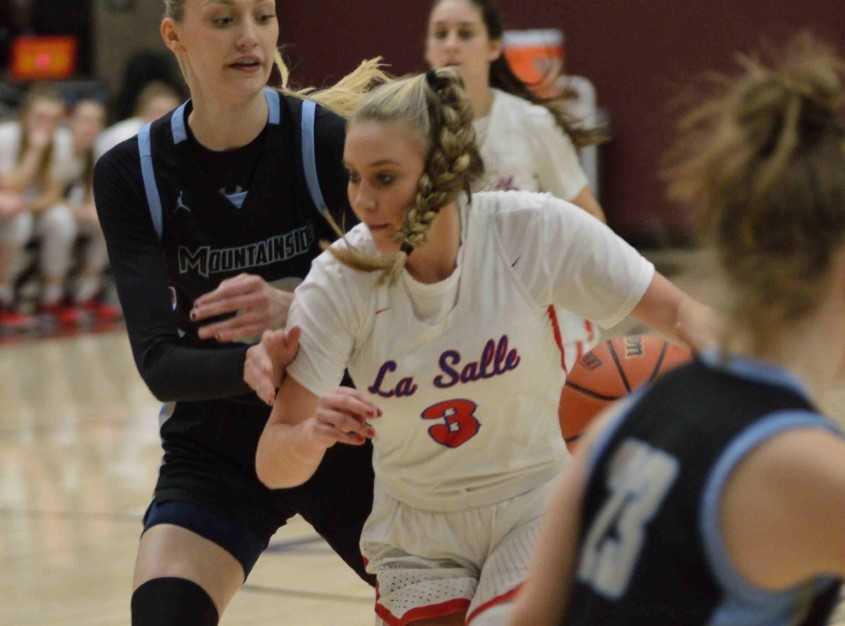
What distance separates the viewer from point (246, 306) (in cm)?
296

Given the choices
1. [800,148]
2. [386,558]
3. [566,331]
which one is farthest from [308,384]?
[566,331]

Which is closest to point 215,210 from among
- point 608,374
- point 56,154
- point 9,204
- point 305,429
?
point 305,429

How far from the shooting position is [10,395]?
30.4ft

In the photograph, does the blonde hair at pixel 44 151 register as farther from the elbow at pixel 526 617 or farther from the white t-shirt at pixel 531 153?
the elbow at pixel 526 617

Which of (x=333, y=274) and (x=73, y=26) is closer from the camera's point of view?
(x=333, y=274)

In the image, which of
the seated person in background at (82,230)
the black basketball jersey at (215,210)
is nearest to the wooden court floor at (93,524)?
the black basketball jersey at (215,210)

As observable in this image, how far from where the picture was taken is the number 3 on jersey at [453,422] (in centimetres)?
287

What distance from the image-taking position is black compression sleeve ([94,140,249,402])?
3.10 metres

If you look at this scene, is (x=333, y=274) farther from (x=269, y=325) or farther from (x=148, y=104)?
(x=148, y=104)

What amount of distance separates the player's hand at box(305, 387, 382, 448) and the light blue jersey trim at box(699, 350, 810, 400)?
3.09 feet

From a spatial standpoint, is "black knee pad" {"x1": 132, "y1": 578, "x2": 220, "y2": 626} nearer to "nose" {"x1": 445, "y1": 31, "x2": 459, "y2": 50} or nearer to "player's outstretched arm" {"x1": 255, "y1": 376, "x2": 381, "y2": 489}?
"player's outstretched arm" {"x1": 255, "y1": 376, "x2": 381, "y2": 489}

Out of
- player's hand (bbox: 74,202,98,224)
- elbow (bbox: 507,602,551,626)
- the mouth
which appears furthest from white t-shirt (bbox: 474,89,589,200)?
player's hand (bbox: 74,202,98,224)

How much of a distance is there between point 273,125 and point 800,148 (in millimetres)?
1860

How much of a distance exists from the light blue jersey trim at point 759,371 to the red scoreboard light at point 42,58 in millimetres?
13219
